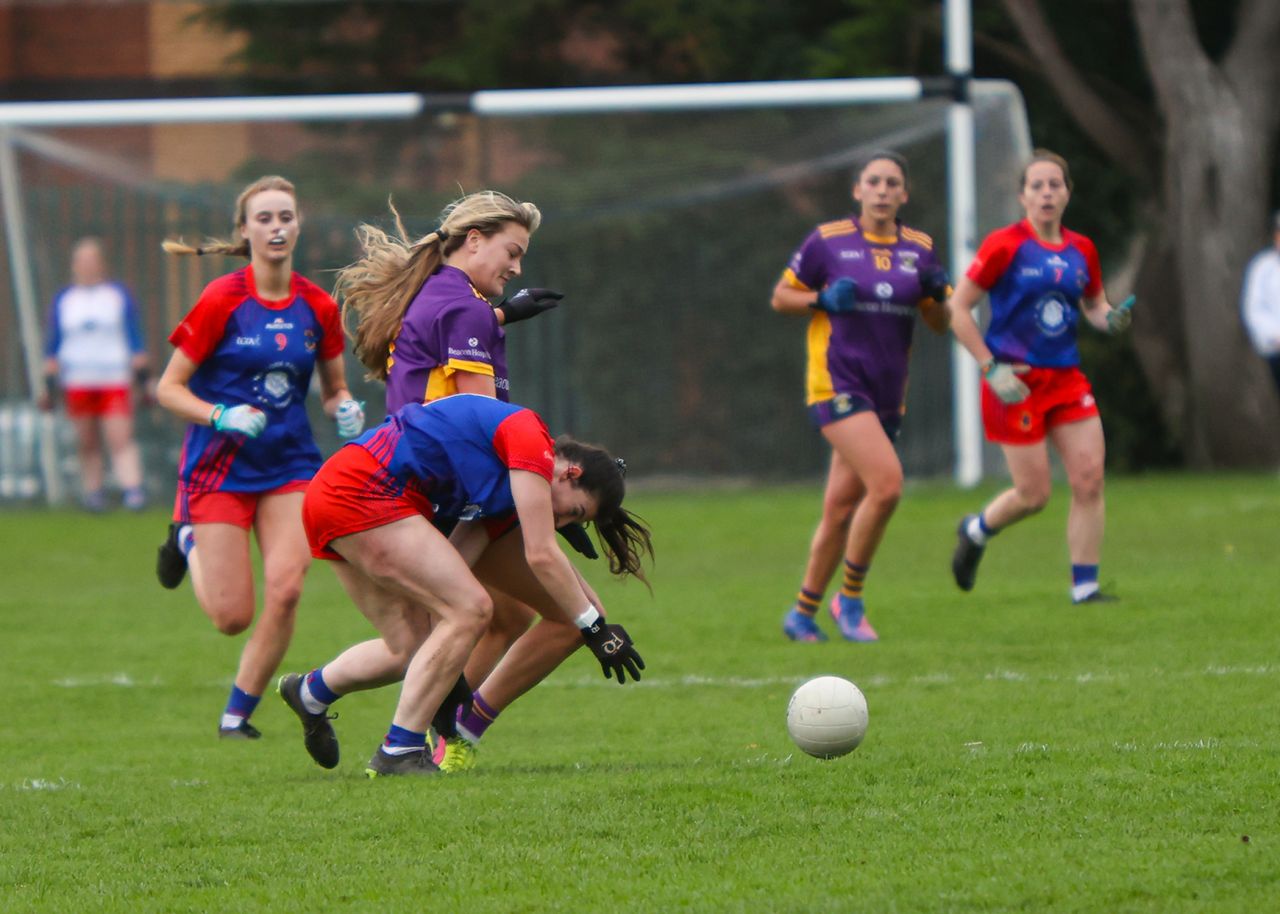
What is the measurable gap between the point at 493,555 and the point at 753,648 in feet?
9.93

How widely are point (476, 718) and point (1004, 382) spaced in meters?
3.70

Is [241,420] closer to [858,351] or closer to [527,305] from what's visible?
Answer: [527,305]

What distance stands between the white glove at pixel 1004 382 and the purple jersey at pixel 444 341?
3287 millimetres

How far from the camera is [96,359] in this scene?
17562 mm

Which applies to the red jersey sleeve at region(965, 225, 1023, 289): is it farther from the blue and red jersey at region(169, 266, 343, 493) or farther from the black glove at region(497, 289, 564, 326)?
the blue and red jersey at region(169, 266, 343, 493)

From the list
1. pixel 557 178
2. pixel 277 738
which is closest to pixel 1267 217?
pixel 557 178

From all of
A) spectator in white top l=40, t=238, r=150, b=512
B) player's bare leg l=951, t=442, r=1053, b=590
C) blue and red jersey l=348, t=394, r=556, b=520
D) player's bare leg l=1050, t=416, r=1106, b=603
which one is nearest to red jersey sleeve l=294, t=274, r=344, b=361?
blue and red jersey l=348, t=394, r=556, b=520

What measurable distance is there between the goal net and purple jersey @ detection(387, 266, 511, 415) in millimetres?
11036

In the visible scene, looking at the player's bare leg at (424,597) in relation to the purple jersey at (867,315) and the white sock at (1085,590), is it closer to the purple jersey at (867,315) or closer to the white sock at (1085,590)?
the purple jersey at (867,315)

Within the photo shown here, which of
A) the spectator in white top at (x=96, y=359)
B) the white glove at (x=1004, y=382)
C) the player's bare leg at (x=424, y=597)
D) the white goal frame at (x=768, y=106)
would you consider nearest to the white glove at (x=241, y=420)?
the player's bare leg at (x=424, y=597)

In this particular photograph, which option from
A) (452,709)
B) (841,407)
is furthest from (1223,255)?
(452,709)

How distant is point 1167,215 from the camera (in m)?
20.3

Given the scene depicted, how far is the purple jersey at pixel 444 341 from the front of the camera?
6.87m

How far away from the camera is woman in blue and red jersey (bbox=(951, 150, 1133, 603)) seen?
32.3 ft
